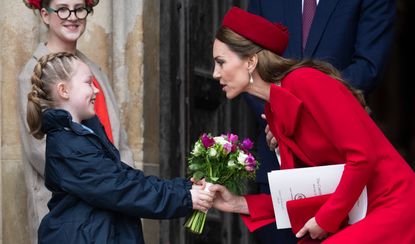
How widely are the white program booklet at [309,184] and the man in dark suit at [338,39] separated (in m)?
1.08

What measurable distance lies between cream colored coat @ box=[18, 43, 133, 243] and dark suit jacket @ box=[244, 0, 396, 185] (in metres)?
0.72

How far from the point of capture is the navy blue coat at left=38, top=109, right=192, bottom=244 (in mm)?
5629

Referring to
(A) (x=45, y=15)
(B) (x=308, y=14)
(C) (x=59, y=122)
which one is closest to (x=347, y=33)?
(B) (x=308, y=14)

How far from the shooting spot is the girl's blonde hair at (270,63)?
5.68m

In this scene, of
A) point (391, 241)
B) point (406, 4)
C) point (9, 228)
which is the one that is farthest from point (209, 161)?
point (406, 4)

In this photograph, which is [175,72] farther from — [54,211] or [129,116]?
[54,211]

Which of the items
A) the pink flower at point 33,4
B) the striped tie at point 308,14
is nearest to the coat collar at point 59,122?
the pink flower at point 33,4

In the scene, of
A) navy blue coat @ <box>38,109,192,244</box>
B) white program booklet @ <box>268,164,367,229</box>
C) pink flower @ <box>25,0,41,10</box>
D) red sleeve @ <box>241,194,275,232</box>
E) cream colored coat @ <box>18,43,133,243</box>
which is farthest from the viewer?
pink flower @ <box>25,0,41,10</box>

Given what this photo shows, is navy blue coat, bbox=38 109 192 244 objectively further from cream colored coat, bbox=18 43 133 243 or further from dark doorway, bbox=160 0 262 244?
dark doorway, bbox=160 0 262 244

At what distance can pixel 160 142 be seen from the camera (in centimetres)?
755

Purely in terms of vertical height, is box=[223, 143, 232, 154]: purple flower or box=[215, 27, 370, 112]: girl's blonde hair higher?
box=[215, 27, 370, 112]: girl's blonde hair

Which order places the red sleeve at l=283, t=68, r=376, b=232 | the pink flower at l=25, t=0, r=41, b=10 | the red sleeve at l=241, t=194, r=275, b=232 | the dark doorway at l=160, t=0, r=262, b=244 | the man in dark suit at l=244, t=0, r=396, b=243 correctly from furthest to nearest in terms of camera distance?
the dark doorway at l=160, t=0, r=262, b=244, the man in dark suit at l=244, t=0, r=396, b=243, the pink flower at l=25, t=0, r=41, b=10, the red sleeve at l=241, t=194, r=275, b=232, the red sleeve at l=283, t=68, r=376, b=232

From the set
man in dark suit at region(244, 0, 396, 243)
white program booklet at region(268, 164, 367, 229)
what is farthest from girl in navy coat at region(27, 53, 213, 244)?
man in dark suit at region(244, 0, 396, 243)

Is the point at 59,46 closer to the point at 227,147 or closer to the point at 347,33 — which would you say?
the point at 227,147
